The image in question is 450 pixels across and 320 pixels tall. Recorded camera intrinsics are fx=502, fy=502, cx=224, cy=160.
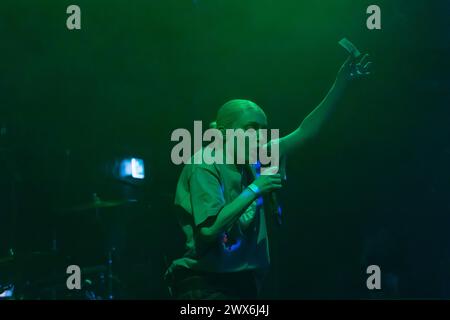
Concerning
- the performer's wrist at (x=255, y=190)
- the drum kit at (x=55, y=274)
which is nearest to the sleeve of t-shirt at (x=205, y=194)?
the performer's wrist at (x=255, y=190)

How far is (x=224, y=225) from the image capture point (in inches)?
68.1

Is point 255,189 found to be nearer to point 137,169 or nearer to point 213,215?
point 213,215

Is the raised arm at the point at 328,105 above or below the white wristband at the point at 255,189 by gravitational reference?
above

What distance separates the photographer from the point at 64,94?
510 centimetres

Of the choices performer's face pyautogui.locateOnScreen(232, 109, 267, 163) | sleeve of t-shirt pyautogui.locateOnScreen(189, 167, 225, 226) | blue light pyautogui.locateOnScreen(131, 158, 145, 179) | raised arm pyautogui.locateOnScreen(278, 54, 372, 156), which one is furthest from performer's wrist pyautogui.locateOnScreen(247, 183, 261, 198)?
blue light pyautogui.locateOnScreen(131, 158, 145, 179)

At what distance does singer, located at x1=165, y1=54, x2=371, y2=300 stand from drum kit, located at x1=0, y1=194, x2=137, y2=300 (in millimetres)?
2370

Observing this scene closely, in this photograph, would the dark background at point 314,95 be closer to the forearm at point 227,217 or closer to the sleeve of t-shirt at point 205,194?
the sleeve of t-shirt at point 205,194

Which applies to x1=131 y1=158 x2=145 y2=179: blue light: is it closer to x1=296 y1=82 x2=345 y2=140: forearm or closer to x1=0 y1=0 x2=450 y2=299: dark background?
x1=0 y1=0 x2=450 y2=299: dark background

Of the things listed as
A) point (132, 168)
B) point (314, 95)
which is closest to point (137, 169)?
point (132, 168)

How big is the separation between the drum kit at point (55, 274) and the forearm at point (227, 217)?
8.37 feet

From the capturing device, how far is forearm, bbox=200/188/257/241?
1729 millimetres

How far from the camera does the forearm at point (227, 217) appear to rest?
1729 millimetres

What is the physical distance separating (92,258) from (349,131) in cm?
276

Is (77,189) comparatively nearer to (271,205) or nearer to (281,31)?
(281,31)
